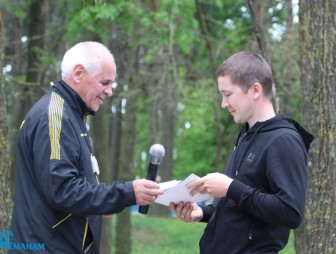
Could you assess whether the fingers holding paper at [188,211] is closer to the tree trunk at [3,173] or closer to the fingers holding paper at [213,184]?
the fingers holding paper at [213,184]

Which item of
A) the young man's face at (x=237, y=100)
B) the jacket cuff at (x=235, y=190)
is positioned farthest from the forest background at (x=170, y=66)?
the jacket cuff at (x=235, y=190)

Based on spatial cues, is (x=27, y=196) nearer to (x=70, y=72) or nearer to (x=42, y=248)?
(x=42, y=248)

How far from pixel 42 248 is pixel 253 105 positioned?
1415mm

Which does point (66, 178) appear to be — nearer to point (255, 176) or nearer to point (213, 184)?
point (213, 184)

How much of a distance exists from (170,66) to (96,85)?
8795 mm

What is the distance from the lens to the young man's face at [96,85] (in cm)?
360

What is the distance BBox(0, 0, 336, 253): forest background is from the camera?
5.31 m

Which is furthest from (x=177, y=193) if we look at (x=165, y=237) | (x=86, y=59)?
(x=165, y=237)

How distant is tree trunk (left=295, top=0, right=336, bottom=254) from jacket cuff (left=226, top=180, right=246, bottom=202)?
221 cm

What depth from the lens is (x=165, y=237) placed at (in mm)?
16125

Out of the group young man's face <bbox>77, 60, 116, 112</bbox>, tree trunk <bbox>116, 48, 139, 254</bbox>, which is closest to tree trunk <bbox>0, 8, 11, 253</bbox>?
young man's face <bbox>77, 60, 116, 112</bbox>

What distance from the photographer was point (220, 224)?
3436mm

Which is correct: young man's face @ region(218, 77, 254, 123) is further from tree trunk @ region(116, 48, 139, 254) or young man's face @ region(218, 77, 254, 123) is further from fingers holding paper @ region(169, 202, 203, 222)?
tree trunk @ region(116, 48, 139, 254)

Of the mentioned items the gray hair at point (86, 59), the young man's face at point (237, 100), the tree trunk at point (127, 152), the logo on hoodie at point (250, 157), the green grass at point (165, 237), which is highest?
the gray hair at point (86, 59)
